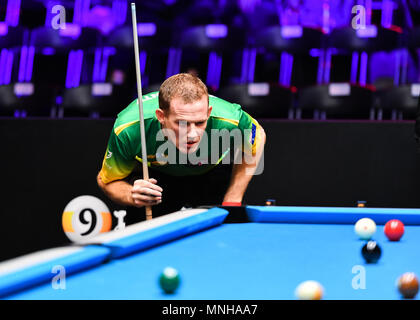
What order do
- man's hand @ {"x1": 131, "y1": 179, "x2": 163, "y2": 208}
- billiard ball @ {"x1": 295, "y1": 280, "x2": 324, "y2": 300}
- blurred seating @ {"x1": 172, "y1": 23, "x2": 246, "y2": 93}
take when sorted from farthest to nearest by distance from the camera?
blurred seating @ {"x1": 172, "y1": 23, "x2": 246, "y2": 93}, man's hand @ {"x1": 131, "y1": 179, "x2": 163, "y2": 208}, billiard ball @ {"x1": 295, "y1": 280, "x2": 324, "y2": 300}

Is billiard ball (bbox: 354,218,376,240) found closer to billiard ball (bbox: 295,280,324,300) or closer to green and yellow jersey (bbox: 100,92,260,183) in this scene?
billiard ball (bbox: 295,280,324,300)

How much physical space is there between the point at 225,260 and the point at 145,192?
0.73 metres

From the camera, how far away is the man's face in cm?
219

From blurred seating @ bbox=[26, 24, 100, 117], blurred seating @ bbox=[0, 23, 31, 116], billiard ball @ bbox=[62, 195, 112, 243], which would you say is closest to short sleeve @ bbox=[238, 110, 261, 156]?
billiard ball @ bbox=[62, 195, 112, 243]

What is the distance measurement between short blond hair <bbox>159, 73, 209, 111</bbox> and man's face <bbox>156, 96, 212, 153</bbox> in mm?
17

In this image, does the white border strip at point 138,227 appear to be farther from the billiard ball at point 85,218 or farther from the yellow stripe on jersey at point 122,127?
the billiard ball at point 85,218

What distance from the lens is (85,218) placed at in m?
3.34

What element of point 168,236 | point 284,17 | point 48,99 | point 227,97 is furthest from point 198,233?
point 284,17

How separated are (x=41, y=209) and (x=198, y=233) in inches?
79.1

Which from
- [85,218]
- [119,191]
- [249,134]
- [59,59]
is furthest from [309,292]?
[59,59]

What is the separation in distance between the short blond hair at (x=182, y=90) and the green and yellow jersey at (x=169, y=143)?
0.21 metres

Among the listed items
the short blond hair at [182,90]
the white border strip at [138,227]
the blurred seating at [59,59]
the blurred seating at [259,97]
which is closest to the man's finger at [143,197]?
the white border strip at [138,227]

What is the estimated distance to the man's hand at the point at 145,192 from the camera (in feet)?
6.55
